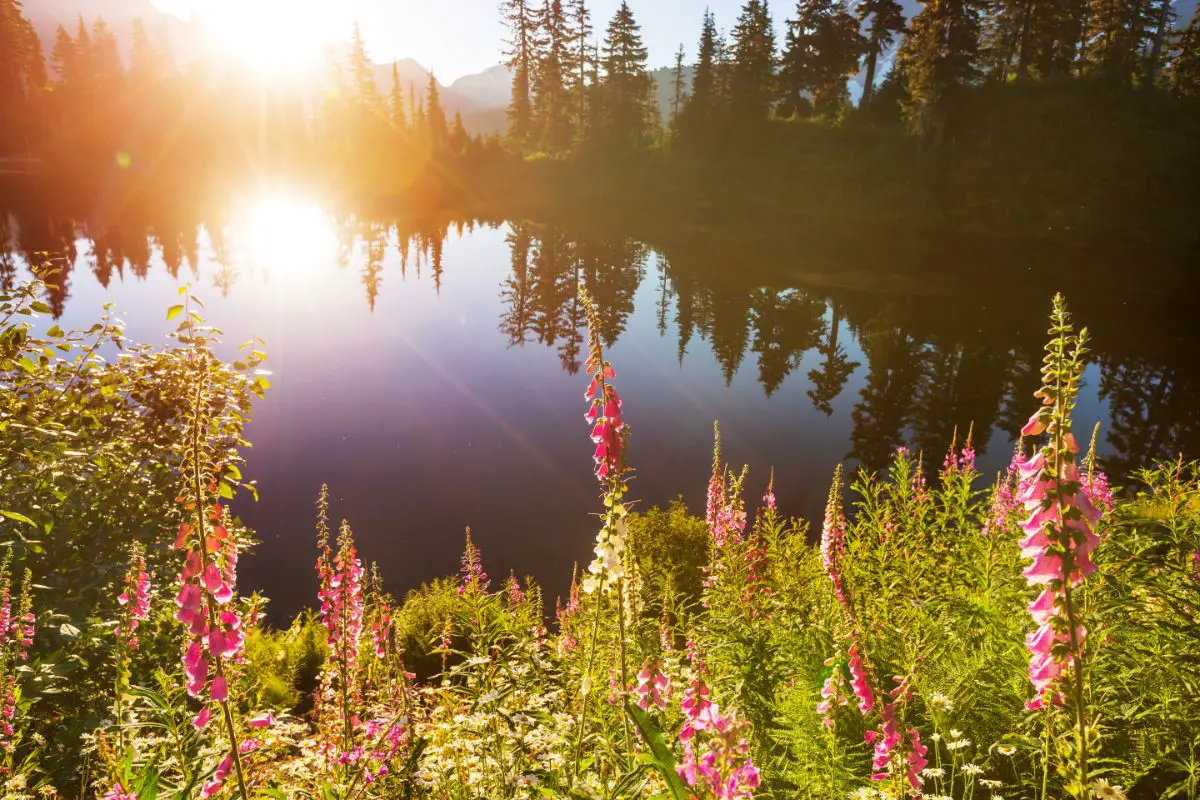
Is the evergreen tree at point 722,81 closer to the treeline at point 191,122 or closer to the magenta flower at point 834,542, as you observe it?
Result: the treeline at point 191,122

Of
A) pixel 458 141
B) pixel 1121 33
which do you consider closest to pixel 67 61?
pixel 458 141

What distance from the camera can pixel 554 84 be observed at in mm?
65375

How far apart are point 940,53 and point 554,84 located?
3778cm

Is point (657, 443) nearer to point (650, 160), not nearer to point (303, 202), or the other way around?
point (650, 160)

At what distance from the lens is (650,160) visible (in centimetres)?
5725

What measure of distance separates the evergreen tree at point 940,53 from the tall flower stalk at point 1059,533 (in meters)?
49.9

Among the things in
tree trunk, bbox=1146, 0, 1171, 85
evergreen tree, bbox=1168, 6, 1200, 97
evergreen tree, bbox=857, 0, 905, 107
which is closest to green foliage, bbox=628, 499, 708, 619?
evergreen tree, bbox=857, 0, 905, 107

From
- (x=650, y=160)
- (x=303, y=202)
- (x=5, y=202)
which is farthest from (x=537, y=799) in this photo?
(x=303, y=202)

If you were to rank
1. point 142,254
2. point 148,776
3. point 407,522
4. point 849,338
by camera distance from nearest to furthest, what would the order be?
point 148,776 → point 407,522 → point 849,338 → point 142,254

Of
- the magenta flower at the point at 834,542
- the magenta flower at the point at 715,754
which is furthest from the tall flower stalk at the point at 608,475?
the magenta flower at the point at 834,542

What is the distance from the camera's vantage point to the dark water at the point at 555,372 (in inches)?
509

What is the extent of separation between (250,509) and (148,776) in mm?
12027

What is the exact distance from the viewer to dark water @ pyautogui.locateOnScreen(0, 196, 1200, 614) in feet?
42.4

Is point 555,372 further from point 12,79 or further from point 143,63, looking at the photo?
point 143,63
